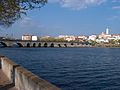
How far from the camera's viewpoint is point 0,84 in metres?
17.7

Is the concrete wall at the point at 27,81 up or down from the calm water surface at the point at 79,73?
up

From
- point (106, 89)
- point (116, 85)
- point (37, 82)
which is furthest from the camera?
point (116, 85)

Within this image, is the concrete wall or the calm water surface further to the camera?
the calm water surface

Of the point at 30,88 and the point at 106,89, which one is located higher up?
the point at 30,88

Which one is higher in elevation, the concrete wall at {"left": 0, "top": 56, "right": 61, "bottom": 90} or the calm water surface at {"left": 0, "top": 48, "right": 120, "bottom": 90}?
the concrete wall at {"left": 0, "top": 56, "right": 61, "bottom": 90}

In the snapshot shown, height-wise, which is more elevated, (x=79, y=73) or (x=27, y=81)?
(x=27, y=81)

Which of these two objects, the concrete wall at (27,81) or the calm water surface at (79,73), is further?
the calm water surface at (79,73)

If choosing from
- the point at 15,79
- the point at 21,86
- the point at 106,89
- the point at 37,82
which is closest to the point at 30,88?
the point at 37,82

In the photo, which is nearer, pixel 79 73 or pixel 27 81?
pixel 27 81

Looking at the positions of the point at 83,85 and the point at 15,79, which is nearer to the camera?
the point at 15,79

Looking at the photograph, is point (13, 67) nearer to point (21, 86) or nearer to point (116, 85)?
point (21, 86)

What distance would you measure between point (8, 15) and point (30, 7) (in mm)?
3191

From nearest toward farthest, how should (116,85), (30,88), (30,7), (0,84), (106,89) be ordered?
1. (30,88)
2. (30,7)
3. (0,84)
4. (106,89)
5. (116,85)

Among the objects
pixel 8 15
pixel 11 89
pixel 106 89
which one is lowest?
pixel 106 89
